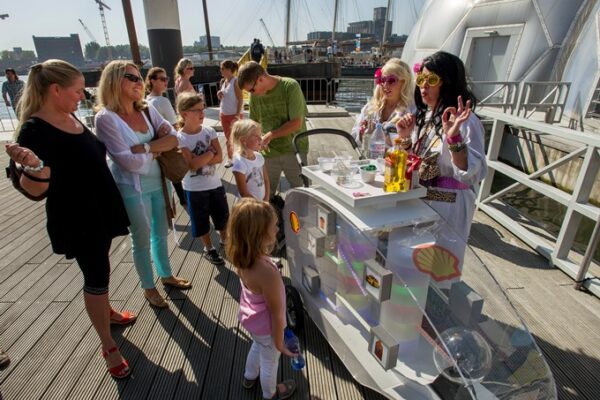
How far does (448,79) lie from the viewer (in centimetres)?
203

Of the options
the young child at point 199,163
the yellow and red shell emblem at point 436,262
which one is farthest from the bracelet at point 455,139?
the young child at point 199,163

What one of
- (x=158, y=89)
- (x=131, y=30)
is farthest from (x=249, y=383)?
(x=131, y=30)

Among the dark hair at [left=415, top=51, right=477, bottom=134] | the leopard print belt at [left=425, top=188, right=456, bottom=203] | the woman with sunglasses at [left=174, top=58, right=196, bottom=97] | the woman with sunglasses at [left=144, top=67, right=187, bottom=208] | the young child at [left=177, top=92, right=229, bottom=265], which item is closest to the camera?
the dark hair at [left=415, top=51, right=477, bottom=134]

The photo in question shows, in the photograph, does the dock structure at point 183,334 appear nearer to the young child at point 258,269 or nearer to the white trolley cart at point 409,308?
the white trolley cart at point 409,308

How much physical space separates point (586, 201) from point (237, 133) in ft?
10.3

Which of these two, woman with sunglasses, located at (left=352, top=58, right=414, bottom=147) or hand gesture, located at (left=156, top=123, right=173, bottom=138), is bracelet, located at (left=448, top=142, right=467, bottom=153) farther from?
hand gesture, located at (left=156, top=123, right=173, bottom=138)

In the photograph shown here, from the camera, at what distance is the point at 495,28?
35.5ft

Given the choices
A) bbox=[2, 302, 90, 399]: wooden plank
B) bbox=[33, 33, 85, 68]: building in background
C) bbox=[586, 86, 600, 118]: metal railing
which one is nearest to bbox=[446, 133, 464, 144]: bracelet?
bbox=[2, 302, 90, 399]: wooden plank

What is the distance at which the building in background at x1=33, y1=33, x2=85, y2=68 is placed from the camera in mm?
107188

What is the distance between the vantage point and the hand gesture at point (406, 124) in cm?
226

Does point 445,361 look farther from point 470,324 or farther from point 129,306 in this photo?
point 129,306

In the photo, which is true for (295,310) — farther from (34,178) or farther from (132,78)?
(132,78)

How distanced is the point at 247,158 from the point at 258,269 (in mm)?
1465

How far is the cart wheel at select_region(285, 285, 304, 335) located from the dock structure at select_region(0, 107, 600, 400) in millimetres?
110
